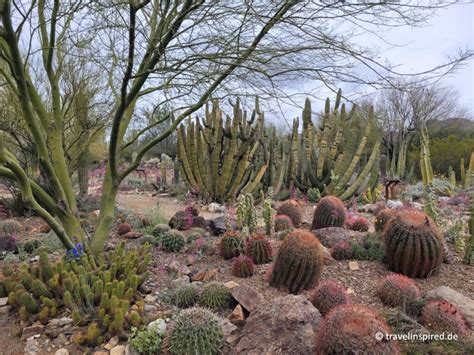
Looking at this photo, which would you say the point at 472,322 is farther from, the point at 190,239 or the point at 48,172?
the point at 48,172

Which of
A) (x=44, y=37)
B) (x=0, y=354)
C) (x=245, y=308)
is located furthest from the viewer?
(x=44, y=37)

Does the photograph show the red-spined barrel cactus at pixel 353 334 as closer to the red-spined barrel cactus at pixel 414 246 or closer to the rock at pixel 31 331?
the red-spined barrel cactus at pixel 414 246

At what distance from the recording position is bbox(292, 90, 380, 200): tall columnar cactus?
11281mm

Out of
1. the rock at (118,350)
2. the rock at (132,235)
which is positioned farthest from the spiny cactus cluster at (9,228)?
the rock at (118,350)

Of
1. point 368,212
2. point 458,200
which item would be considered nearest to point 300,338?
point 368,212

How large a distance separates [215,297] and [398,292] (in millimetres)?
1759

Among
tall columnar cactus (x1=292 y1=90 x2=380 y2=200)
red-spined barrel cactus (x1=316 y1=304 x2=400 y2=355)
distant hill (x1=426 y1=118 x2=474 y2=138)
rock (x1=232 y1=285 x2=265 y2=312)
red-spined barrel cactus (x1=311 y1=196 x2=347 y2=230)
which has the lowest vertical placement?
rock (x1=232 y1=285 x2=265 y2=312)

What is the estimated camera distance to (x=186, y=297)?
3705 millimetres

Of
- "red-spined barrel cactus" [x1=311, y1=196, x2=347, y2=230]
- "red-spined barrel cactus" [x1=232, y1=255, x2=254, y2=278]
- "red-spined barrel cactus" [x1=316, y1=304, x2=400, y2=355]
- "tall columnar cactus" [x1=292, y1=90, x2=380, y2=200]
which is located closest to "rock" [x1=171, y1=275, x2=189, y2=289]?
"red-spined barrel cactus" [x1=232, y1=255, x2=254, y2=278]

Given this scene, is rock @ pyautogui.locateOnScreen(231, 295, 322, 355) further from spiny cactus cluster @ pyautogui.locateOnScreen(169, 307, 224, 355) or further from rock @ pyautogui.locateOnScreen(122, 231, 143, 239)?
rock @ pyautogui.locateOnScreen(122, 231, 143, 239)

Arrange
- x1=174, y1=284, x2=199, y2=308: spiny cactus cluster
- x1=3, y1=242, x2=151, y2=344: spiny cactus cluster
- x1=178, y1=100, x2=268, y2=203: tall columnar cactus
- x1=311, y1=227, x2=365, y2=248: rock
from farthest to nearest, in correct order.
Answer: x1=178, y1=100, x2=268, y2=203: tall columnar cactus < x1=311, y1=227, x2=365, y2=248: rock < x1=174, y1=284, x2=199, y2=308: spiny cactus cluster < x1=3, y1=242, x2=151, y2=344: spiny cactus cluster

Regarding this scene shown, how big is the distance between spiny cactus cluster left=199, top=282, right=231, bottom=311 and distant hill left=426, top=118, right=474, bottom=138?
89.1 ft

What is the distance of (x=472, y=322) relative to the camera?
325 centimetres

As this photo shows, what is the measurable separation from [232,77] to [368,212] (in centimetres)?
680
